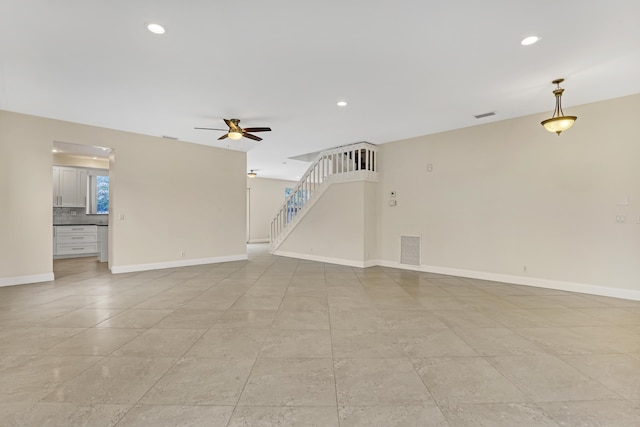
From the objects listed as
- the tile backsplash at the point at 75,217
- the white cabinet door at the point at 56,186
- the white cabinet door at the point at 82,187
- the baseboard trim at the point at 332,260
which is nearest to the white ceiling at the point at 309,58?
the baseboard trim at the point at 332,260

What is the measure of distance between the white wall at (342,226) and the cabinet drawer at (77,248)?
5.92 metres

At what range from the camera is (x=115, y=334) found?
3.03 m

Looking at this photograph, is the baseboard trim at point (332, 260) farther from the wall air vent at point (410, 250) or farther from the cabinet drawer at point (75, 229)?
the cabinet drawer at point (75, 229)

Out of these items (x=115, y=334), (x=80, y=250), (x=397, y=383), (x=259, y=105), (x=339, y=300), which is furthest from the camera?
(x=80, y=250)

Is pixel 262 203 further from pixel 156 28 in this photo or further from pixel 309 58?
pixel 156 28

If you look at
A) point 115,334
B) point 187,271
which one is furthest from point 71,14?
point 187,271

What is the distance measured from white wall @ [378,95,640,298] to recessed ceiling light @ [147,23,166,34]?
5.29 m

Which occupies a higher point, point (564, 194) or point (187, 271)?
point (564, 194)

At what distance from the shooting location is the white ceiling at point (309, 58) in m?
2.60

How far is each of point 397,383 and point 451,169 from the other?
4969mm

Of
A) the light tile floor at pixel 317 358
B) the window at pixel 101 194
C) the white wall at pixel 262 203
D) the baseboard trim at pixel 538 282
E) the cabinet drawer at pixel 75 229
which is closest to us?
the light tile floor at pixel 317 358

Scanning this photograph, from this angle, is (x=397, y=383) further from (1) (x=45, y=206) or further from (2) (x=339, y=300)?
(1) (x=45, y=206)

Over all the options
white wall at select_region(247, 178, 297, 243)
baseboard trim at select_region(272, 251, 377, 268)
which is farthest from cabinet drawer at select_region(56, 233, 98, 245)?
white wall at select_region(247, 178, 297, 243)

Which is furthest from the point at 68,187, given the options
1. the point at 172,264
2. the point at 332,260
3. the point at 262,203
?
the point at 332,260
